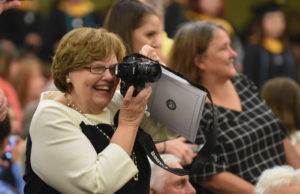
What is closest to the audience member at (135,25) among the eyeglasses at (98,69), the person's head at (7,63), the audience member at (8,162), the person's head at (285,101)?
the audience member at (8,162)

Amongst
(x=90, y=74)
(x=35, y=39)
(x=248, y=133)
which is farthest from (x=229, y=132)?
(x=35, y=39)

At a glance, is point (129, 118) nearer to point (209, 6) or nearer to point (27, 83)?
point (27, 83)

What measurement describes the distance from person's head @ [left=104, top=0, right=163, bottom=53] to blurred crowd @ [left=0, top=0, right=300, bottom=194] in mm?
15

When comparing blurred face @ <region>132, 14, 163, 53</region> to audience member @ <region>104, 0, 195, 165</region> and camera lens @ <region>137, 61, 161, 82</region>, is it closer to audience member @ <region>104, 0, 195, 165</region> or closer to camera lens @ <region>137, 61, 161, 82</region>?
audience member @ <region>104, 0, 195, 165</region>

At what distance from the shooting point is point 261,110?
147 inches

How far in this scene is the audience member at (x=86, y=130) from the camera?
2.31 meters

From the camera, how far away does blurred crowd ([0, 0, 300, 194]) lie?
13.3ft

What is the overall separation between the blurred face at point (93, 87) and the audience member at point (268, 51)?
4.06m

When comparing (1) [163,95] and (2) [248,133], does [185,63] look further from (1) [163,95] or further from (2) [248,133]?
(1) [163,95]

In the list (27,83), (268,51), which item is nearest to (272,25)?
(268,51)

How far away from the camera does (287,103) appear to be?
4.04 metres

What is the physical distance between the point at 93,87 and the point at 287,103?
1934 millimetres

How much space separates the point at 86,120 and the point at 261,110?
156 centimetres

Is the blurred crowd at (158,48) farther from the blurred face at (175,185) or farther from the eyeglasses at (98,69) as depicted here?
the eyeglasses at (98,69)
